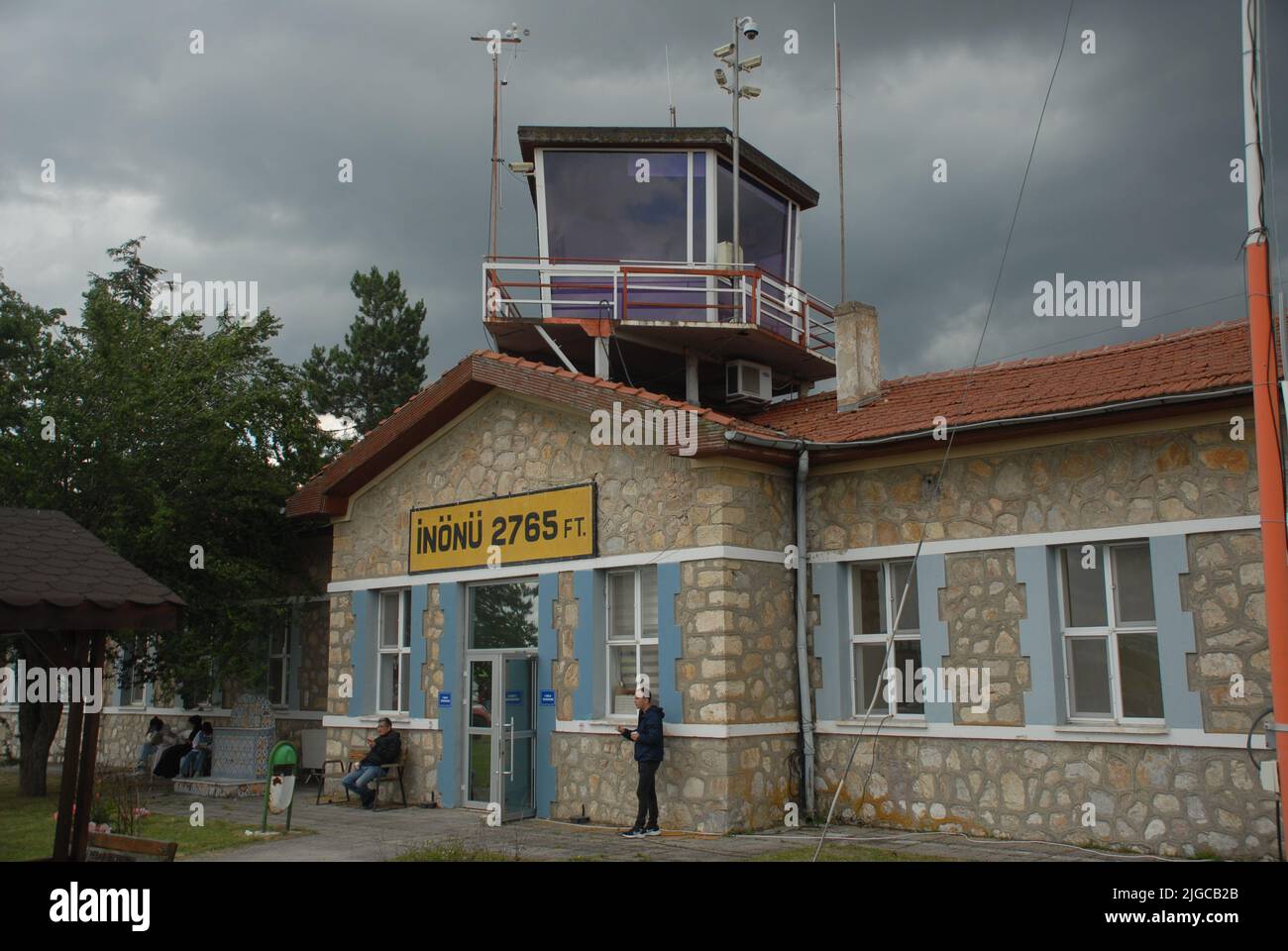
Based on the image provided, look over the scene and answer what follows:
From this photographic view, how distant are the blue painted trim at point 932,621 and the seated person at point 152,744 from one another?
13.9 m

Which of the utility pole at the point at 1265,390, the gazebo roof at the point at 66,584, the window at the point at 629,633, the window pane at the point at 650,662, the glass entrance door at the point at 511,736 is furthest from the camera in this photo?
the glass entrance door at the point at 511,736

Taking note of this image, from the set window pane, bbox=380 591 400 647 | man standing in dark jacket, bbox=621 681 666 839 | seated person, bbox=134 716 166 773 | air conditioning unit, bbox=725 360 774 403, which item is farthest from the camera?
seated person, bbox=134 716 166 773

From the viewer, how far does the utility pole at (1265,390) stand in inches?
277

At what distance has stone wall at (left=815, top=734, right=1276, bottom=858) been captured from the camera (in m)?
9.65

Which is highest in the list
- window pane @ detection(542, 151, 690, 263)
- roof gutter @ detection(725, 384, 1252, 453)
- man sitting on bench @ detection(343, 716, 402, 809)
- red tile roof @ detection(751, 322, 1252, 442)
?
window pane @ detection(542, 151, 690, 263)

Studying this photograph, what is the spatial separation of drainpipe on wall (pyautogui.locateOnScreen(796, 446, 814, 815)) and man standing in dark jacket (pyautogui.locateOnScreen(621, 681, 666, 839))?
5.42ft

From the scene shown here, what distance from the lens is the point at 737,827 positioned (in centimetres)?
1149

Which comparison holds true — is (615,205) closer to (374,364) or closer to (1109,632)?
(1109,632)

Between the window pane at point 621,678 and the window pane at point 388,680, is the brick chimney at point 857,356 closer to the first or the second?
the window pane at point 621,678

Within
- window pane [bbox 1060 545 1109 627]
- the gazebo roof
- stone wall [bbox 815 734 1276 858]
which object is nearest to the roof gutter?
window pane [bbox 1060 545 1109 627]

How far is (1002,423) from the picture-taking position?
10.9 meters

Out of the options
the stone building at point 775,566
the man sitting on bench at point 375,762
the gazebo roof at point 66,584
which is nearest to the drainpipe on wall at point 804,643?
the stone building at point 775,566

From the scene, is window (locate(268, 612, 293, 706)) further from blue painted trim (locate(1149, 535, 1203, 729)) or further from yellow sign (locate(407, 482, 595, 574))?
blue painted trim (locate(1149, 535, 1203, 729))

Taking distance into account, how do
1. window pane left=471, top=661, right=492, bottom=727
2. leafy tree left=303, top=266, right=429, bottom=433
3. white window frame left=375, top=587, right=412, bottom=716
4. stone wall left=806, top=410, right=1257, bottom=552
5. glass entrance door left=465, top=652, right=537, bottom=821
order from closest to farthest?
stone wall left=806, top=410, right=1257, bottom=552 → glass entrance door left=465, top=652, right=537, bottom=821 → window pane left=471, top=661, right=492, bottom=727 → white window frame left=375, top=587, right=412, bottom=716 → leafy tree left=303, top=266, right=429, bottom=433
